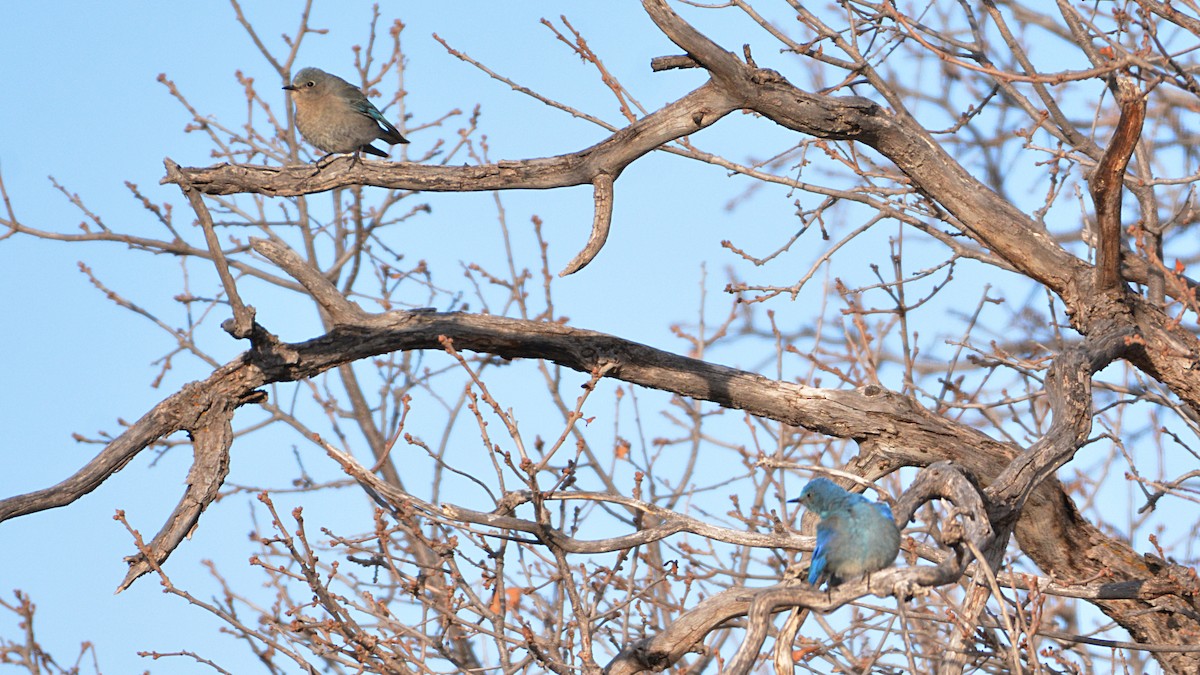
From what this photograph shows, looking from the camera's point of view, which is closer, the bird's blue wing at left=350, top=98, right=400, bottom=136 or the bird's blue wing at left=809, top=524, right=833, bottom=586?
the bird's blue wing at left=809, top=524, right=833, bottom=586

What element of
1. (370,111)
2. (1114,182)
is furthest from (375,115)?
(1114,182)

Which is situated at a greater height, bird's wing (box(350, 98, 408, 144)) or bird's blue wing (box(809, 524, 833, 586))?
bird's wing (box(350, 98, 408, 144))

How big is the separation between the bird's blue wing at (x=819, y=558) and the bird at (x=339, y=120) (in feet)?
15.1

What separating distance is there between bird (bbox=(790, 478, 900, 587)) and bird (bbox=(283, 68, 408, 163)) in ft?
15.1

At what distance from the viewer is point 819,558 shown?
382 cm

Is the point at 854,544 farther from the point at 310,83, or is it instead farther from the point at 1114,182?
the point at 310,83

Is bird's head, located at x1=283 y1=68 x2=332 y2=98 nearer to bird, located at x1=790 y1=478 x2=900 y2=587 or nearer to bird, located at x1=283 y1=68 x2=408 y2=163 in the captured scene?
bird, located at x1=283 y1=68 x2=408 y2=163

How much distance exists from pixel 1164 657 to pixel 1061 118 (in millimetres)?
3005

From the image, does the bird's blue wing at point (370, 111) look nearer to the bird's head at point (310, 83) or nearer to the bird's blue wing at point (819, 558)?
the bird's head at point (310, 83)

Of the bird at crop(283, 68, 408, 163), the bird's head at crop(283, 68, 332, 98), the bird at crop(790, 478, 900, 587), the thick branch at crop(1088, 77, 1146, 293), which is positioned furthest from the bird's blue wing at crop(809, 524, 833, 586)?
the bird's head at crop(283, 68, 332, 98)

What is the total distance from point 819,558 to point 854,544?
0.12 m

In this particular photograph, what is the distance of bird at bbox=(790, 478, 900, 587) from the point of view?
378 cm

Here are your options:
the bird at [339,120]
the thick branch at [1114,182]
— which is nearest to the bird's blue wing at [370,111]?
the bird at [339,120]

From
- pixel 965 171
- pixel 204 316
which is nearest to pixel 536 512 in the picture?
pixel 965 171
